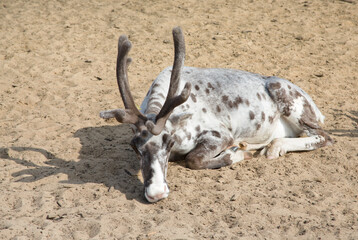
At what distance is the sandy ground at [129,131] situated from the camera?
5.13 metres

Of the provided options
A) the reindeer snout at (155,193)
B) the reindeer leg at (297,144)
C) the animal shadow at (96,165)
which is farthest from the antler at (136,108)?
the reindeer leg at (297,144)

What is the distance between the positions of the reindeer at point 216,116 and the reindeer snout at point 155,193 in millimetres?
319

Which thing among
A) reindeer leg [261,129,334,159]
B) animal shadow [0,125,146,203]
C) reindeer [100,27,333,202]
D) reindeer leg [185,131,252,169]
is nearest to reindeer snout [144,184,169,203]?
animal shadow [0,125,146,203]

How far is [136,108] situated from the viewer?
19.3 ft

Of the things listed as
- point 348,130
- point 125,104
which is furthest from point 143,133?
point 348,130

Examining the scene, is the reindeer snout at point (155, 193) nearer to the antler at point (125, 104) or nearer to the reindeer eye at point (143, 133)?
the reindeer eye at point (143, 133)

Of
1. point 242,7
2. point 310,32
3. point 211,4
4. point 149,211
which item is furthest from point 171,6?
point 149,211

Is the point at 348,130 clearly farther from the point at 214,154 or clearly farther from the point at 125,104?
the point at 125,104

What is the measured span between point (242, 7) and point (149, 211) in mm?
8686

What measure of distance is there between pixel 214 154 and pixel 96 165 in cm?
156

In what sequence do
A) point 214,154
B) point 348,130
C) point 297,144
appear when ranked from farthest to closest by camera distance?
point 348,130, point 297,144, point 214,154

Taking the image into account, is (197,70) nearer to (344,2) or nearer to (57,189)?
(57,189)

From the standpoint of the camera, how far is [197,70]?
7527 millimetres

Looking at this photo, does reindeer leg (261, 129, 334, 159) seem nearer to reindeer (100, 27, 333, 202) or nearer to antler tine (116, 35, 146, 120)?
reindeer (100, 27, 333, 202)
